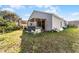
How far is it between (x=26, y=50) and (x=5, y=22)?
0.41 m

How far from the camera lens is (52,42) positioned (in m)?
2.59

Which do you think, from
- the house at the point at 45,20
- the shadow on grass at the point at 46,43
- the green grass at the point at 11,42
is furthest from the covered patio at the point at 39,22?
the green grass at the point at 11,42

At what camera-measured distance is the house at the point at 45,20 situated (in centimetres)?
259

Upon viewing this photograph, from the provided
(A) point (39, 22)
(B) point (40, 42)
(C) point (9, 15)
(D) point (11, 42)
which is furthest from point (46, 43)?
(C) point (9, 15)

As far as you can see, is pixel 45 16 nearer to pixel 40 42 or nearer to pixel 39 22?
pixel 39 22

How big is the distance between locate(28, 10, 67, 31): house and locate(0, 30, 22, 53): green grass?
0.21 meters

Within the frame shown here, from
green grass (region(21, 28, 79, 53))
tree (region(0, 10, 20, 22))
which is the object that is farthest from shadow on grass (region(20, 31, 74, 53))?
tree (region(0, 10, 20, 22))

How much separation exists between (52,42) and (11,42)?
48cm

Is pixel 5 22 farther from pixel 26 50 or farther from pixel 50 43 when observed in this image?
pixel 50 43

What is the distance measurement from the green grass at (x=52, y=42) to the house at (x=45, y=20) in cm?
8

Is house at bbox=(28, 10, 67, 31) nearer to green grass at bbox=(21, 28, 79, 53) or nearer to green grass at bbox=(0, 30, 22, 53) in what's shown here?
green grass at bbox=(21, 28, 79, 53)

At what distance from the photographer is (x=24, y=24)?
2.62 meters
